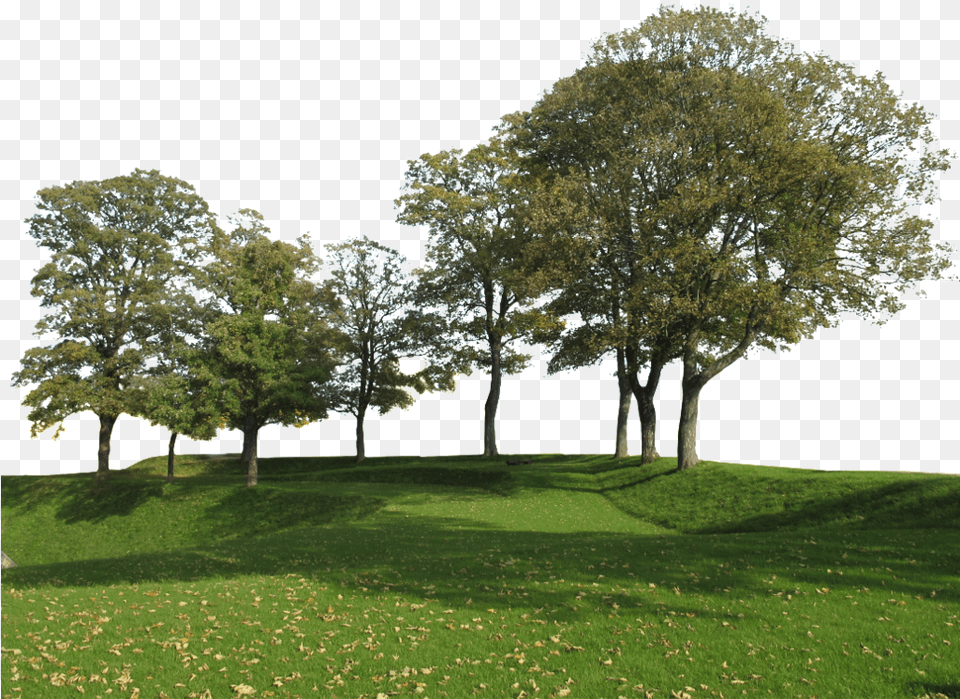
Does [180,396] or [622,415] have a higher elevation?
[180,396]

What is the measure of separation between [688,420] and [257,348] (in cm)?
2501

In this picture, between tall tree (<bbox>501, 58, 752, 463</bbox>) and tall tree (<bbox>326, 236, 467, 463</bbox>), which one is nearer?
tall tree (<bbox>501, 58, 752, 463</bbox>)

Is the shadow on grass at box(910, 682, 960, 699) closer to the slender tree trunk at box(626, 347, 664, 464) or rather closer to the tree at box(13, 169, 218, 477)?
the slender tree trunk at box(626, 347, 664, 464)

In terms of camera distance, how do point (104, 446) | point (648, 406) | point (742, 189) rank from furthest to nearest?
1. point (104, 446)
2. point (648, 406)
3. point (742, 189)

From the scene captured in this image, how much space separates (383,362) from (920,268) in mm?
36024

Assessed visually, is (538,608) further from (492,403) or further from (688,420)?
(492,403)

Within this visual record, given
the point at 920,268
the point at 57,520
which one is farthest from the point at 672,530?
the point at 57,520

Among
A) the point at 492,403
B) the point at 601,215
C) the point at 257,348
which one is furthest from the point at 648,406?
the point at 257,348

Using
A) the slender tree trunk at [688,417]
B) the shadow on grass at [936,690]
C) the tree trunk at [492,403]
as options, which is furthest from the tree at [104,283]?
the shadow on grass at [936,690]

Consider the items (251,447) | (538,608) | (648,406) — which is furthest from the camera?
(251,447)

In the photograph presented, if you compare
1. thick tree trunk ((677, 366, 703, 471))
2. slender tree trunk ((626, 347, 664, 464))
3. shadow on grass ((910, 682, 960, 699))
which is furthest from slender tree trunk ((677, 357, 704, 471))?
shadow on grass ((910, 682, 960, 699))

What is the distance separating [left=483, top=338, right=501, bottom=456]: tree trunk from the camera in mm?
49281

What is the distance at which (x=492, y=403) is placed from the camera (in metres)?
49.3

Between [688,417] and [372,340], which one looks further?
[372,340]
